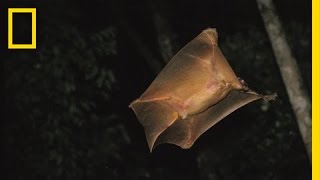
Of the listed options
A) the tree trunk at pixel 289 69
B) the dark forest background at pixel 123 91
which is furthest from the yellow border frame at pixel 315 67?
the dark forest background at pixel 123 91

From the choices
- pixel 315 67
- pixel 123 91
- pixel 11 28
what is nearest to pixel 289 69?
pixel 315 67

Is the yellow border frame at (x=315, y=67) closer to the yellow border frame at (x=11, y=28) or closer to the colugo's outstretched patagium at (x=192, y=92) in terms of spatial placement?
the colugo's outstretched patagium at (x=192, y=92)

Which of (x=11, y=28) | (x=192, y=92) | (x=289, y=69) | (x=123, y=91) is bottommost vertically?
(x=123, y=91)

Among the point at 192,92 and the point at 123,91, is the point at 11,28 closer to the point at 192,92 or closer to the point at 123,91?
the point at 192,92

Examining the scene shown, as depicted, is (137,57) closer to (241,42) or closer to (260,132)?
(241,42)

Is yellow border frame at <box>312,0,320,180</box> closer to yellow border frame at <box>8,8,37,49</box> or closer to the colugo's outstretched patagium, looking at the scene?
the colugo's outstretched patagium
